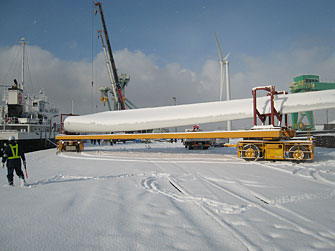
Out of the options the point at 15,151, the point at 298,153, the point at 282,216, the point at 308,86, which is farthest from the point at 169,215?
the point at 308,86

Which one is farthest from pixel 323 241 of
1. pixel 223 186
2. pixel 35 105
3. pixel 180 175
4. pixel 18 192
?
pixel 35 105

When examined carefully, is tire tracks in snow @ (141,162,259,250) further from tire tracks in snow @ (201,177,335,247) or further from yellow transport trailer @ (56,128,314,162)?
yellow transport trailer @ (56,128,314,162)

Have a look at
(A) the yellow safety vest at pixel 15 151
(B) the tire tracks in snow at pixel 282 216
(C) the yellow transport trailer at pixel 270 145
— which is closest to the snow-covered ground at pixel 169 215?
(B) the tire tracks in snow at pixel 282 216

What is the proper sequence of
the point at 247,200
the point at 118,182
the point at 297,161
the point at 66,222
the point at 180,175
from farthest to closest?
the point at 297,161 < the point at 180,175 < the point at 118,182 < the point at 247,200 < the point at 66,222

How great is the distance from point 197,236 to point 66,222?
6.16ft

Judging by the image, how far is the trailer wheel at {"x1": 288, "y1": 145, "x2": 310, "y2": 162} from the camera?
850 cm

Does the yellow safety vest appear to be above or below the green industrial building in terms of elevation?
below

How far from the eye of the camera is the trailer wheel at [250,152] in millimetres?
9375

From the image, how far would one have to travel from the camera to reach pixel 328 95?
923 centimetres

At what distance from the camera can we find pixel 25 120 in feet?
70.3

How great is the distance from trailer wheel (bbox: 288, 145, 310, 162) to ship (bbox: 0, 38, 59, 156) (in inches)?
795

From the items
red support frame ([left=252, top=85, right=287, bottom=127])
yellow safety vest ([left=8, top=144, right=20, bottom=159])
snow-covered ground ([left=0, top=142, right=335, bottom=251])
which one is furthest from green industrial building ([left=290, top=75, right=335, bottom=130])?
yellow safety vest ([left=8, top=144, right=20, bottom=159])

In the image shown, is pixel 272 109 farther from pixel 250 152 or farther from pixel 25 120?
pixel 25 120

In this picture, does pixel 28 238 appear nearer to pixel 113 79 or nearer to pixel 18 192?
pixel 18 192
